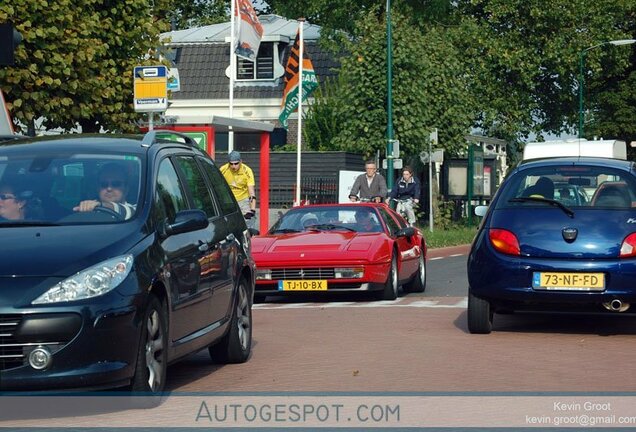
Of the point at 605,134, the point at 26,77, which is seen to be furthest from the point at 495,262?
the point at 605,134

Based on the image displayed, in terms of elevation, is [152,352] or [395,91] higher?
[395,91]

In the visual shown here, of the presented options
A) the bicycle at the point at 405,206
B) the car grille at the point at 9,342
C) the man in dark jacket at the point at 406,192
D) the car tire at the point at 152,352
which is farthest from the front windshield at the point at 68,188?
the man in dark jacket at the point at 406,192

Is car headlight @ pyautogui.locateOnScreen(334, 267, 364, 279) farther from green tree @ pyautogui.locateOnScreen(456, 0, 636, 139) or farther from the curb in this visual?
green tree @ pyautogui.locateOnScreen(456, 0, 636, 139)

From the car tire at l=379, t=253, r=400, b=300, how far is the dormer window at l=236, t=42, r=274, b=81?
4161 centimetres

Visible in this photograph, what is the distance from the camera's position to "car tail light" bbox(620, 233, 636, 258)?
12062 millimetres

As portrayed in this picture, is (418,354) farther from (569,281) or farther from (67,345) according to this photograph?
(67,345)

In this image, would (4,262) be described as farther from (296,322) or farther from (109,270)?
(296,322)

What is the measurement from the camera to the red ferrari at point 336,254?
1717 centimetres

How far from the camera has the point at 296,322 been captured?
14.4m

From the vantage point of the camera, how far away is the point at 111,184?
9031mm

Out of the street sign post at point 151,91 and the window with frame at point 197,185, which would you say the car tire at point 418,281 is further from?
the window with frame at point 197,185

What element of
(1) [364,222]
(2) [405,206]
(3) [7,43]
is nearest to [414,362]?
(3) [7,43]

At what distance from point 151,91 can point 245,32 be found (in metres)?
15.4

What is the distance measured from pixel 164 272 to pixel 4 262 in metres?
1.04
